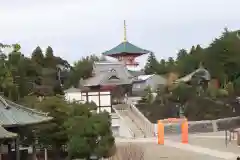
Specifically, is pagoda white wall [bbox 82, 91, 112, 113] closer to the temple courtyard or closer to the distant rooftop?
the temple courtyard

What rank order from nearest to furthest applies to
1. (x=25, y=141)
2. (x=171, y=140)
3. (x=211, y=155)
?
(x=25, y=141) → (x=211, y=155) → (x=171, y=140)

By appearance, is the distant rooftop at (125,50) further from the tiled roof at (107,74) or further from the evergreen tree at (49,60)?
the evergreen tree at (49,60)

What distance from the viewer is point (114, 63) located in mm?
59531

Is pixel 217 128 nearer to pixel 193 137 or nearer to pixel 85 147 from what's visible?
pixel 193 137

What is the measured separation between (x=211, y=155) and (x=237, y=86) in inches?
865

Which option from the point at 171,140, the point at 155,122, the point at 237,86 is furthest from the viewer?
the point at 237,86

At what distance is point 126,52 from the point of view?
223 feet

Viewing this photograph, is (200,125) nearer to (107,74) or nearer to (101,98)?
(101,98)

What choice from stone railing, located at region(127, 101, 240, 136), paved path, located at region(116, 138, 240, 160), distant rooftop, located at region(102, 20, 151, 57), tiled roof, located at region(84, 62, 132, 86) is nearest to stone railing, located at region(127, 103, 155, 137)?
stone railing, located at region(127, 101, 240, 136)

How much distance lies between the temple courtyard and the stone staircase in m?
2.42

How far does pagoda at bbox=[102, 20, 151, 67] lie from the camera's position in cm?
6838

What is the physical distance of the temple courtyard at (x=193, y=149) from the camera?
2920cm

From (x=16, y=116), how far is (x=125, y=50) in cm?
4879

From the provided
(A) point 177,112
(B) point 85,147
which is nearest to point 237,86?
(A) point 177,112
